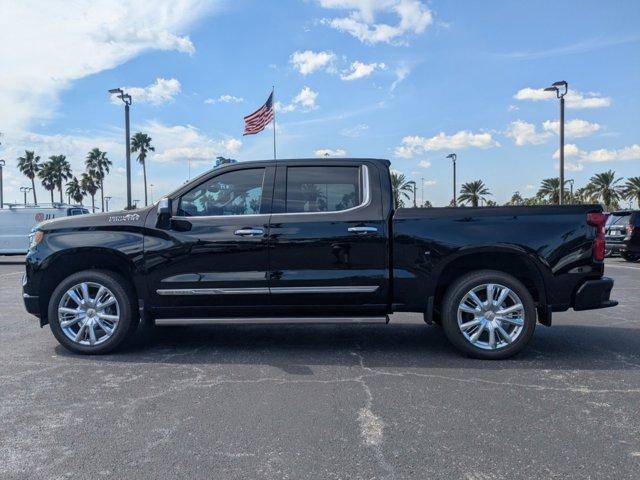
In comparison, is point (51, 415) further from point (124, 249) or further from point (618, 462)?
point (618, 462)

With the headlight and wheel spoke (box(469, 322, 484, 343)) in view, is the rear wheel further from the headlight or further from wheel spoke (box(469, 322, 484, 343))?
the headlight

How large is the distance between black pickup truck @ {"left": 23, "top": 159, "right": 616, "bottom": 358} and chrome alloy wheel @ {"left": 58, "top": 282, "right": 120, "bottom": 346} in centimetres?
1

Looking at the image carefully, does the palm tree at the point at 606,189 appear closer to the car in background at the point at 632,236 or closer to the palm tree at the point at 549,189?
the palm tree at the point at 549,189

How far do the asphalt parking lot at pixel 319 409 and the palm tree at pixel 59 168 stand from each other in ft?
259

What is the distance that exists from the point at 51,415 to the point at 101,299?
1766 mm

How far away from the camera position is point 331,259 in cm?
524

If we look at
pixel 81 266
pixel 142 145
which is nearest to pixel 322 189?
pixel 81 266

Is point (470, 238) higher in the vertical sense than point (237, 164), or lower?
lower

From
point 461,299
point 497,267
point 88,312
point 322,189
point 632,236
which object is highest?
point 322,189

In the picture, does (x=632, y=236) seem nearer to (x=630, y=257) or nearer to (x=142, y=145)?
(x=630, y=257)

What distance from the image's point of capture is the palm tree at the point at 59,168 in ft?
253

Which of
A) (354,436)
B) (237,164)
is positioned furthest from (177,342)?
(354,436)

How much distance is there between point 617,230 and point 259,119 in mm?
15565

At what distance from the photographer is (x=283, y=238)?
5.27 meters
